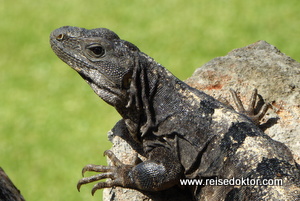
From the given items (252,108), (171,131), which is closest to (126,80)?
(171,131)

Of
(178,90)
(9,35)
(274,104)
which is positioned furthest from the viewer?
(9,35)

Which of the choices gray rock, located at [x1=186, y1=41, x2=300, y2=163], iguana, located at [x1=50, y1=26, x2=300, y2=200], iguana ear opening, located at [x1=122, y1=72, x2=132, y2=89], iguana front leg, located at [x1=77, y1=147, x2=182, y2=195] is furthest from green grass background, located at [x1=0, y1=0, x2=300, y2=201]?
iguana ear opening, located at [x1=122, y1=72, x2=132, y2=89]

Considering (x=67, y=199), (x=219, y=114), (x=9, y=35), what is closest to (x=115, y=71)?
(x=219, y=114)

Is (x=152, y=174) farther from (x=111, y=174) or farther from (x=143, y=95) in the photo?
(x=143, y=95)

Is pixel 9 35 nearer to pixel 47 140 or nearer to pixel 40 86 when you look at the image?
pixel 40 86

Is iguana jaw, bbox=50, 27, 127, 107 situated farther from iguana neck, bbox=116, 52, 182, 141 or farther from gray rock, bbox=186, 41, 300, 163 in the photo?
gray rock, bbox=186, 41, 300, 163

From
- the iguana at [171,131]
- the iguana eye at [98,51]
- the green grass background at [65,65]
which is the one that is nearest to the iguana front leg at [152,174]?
the iguana at [171,131]

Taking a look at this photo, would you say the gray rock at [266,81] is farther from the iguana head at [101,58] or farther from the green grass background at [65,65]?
the green grass background at [65,65]
